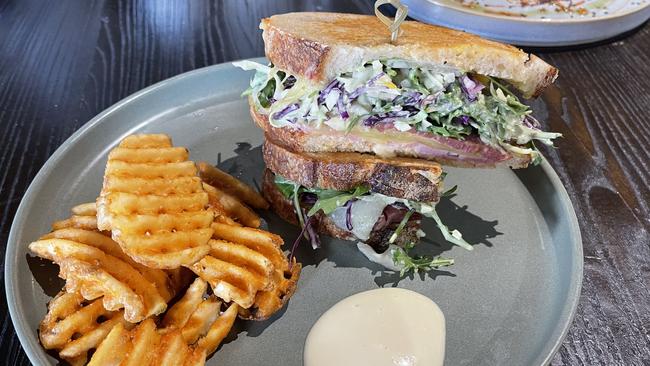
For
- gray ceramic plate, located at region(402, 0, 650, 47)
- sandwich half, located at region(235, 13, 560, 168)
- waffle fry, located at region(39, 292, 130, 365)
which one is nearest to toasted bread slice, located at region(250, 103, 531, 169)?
sandwich half, located at region(235, 13, 560, 168)

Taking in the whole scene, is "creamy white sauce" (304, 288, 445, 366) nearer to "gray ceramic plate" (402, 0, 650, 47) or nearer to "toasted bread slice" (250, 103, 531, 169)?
"toasted bread slice" (250, 103, 531, 169)

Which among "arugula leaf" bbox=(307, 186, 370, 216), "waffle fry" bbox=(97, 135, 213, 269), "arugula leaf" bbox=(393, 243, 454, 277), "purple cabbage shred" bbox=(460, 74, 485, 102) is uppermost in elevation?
"purple cabbage shred" bbox=(460, 74, 485, 102)

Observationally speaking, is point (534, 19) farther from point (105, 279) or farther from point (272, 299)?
point (105, 279)

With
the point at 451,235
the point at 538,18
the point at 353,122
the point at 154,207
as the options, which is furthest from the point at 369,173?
the point at 538,18

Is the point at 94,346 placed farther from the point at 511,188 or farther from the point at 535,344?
the point at 511,188

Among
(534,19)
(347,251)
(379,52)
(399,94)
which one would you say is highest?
(379,52)

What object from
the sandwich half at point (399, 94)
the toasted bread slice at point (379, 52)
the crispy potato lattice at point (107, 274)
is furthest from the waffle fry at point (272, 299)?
the toasted bread slice at point (379, 52)

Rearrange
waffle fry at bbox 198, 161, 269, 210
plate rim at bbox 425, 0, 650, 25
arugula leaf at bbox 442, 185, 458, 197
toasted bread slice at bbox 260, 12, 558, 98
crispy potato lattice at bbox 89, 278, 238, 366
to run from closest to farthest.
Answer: crispy potato lattice at bbox 89, 278, 238, 366
toasted bread slice at bbox 260, 12, 558, 98
waffle fry at bbox 198, 161, 269, 210
arugula leaf at bbox 442, 185, 458, 197
plate rim at bbox 425, 0, 650, 25
